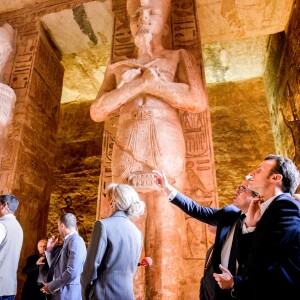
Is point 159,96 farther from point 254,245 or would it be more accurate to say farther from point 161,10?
point 254,245

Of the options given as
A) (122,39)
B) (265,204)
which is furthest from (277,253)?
(122,39)

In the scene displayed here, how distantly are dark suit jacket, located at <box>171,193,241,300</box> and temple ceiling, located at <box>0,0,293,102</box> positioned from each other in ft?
11.2

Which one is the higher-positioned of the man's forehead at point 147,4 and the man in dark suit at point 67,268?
the man's forehead at point 147,4

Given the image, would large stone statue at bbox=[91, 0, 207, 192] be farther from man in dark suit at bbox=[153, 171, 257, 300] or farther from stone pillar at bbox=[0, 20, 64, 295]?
stone pillar at bbox=[0, 20, 64, 295]

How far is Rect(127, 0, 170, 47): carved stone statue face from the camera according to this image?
328cm

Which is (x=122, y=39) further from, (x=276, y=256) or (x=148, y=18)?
(x=276, y=256)

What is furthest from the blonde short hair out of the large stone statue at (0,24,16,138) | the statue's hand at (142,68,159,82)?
the large stone statue at (0,24,16,138)

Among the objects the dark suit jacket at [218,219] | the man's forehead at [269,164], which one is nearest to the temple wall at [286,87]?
the dark suit jacket at [218,219]

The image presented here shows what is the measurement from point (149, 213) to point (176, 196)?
2.08 feet

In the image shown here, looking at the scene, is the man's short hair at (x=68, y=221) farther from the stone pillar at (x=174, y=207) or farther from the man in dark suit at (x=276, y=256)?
the man in dark suit at (x=276, y=256)

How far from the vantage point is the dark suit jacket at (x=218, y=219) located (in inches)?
65.4

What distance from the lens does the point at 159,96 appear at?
2.97m

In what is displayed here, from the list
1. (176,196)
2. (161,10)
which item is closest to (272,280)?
(176,196)

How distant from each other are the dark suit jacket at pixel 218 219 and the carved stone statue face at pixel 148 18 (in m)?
1.97
